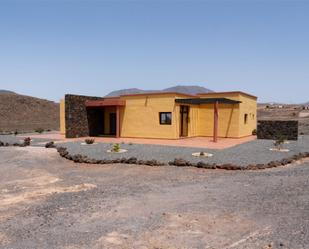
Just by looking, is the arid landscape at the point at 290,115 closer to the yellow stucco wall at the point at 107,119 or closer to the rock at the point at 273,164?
the yellow stucco wall at the point at 107,119

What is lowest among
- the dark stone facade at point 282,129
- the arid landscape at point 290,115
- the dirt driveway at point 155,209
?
the dirt driveway at point 155,209

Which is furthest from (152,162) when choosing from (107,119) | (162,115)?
(107,119)

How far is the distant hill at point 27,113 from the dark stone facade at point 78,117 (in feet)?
55.0

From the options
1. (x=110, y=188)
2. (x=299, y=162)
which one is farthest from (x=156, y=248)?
(x=299, y=162)

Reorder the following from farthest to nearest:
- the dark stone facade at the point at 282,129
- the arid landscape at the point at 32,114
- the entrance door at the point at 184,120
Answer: the arid landscape at the point at 32,114
the entrance door at the point at 184,120
the dark stone facade at the point at 282,129

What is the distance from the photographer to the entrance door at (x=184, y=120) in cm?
2350

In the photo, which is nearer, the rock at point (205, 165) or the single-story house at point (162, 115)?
the rock at point (205, 165)

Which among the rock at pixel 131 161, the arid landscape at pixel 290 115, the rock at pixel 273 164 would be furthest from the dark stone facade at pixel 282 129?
the rock at pixel 131 161

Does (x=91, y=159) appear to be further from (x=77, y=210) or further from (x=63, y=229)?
(x=63, y=229)

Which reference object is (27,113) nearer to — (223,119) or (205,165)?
(223,119)

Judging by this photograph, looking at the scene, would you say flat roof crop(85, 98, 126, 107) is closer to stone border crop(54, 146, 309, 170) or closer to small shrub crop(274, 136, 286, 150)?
stone border crop(54, 146, 309, 170)

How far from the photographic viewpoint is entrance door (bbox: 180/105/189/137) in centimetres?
2350

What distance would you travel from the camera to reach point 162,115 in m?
23.2

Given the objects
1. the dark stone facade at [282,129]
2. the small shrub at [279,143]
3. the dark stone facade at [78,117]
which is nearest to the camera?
the small shrub at [279,143]
